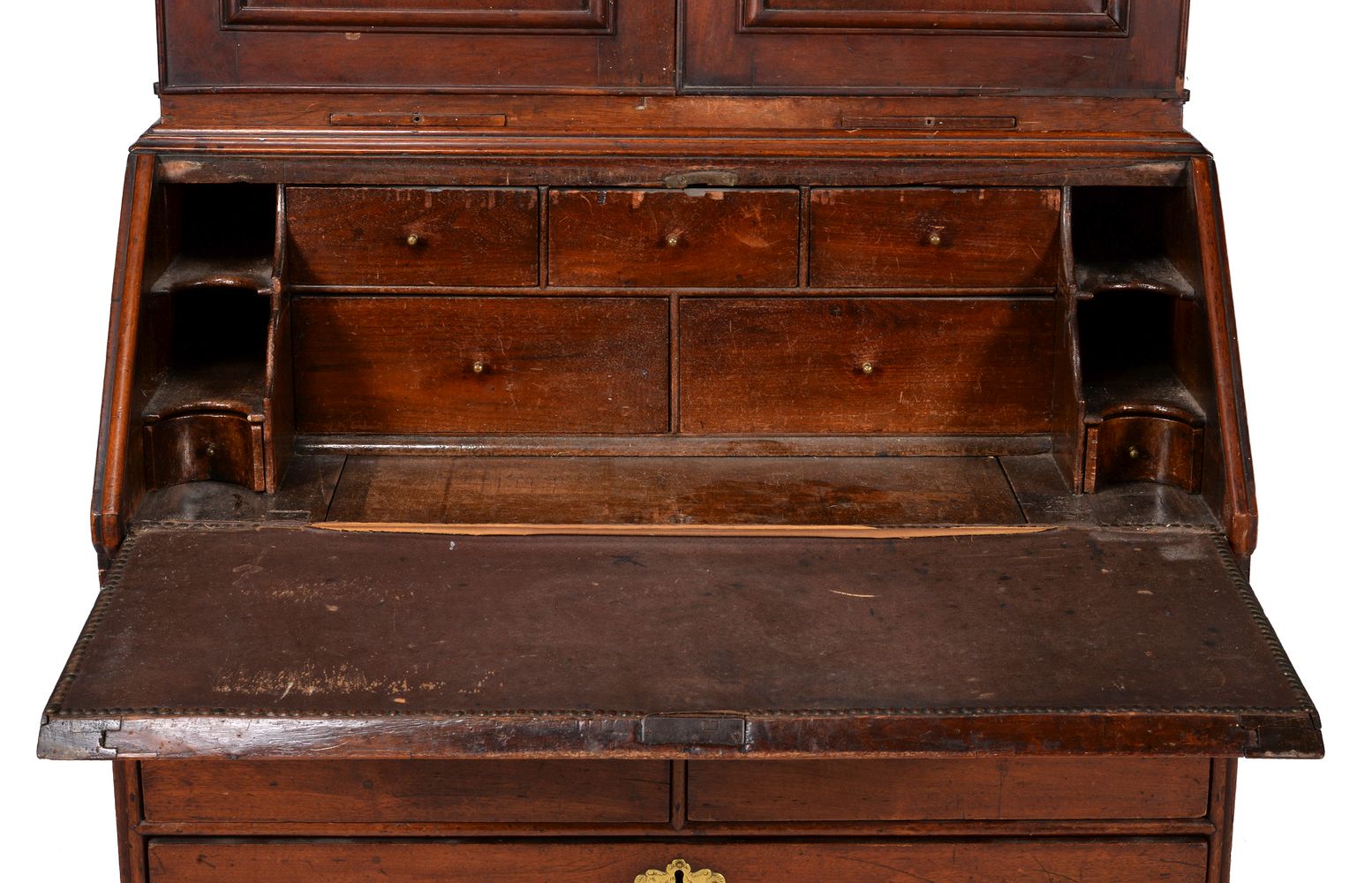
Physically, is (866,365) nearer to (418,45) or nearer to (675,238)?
(675,238)

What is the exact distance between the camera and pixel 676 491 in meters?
3.47

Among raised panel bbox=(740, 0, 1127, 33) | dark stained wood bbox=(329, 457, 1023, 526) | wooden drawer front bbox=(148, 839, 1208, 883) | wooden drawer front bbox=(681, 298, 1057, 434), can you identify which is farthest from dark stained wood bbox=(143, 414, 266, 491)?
raised panel bbox=(740, 0, 1127, 33)

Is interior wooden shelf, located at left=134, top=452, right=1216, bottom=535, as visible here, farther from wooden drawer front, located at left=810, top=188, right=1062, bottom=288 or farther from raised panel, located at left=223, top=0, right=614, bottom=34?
raised panel, located at left=223, top=0, right=614, bottom=34

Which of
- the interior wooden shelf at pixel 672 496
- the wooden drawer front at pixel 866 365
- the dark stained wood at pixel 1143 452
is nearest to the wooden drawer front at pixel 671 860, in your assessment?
the interior wooden shelf at pixel 672 496

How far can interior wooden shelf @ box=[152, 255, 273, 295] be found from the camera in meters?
3.47

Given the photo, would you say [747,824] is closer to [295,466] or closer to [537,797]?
[537,797]

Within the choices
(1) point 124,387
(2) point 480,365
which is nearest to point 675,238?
(2) point 480,365

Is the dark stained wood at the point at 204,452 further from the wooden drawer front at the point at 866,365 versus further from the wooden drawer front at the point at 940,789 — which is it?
the wooden drawer front at the point at 940,789

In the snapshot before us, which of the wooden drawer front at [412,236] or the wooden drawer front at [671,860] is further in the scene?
the wooden drawer front at [412,236]

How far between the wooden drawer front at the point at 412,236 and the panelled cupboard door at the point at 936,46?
1.30 ft

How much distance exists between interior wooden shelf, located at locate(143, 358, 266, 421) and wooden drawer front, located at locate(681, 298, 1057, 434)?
0.72m

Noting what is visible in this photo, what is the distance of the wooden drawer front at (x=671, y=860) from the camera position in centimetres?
316

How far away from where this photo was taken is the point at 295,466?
139 inches

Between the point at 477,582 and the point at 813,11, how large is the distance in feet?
3.70
